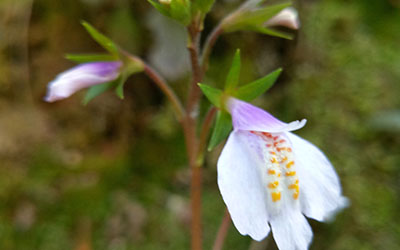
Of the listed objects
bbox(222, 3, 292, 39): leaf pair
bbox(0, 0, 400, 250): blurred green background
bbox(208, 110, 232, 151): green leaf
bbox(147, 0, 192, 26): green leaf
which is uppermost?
bbox(147, 0, 192, 26): green leaf

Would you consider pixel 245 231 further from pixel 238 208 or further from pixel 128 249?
pixel 128 249

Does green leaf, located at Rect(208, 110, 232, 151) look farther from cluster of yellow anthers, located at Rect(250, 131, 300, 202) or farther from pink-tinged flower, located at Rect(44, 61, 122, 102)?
pink-tinged flower, located at Rect(44, 61, 122, 102)

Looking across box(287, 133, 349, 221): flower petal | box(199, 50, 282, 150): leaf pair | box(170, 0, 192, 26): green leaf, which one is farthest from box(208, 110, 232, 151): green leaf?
box(170, 0, 192, 26): green leaf

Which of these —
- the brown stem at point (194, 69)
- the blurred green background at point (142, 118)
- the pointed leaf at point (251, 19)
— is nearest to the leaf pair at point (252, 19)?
the pointed leaf at point (251, 19)

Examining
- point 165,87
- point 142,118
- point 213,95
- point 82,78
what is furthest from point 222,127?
point 142,118

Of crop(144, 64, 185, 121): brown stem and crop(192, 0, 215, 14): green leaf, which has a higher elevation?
crop(192, 0, 215, 14): green leaf
